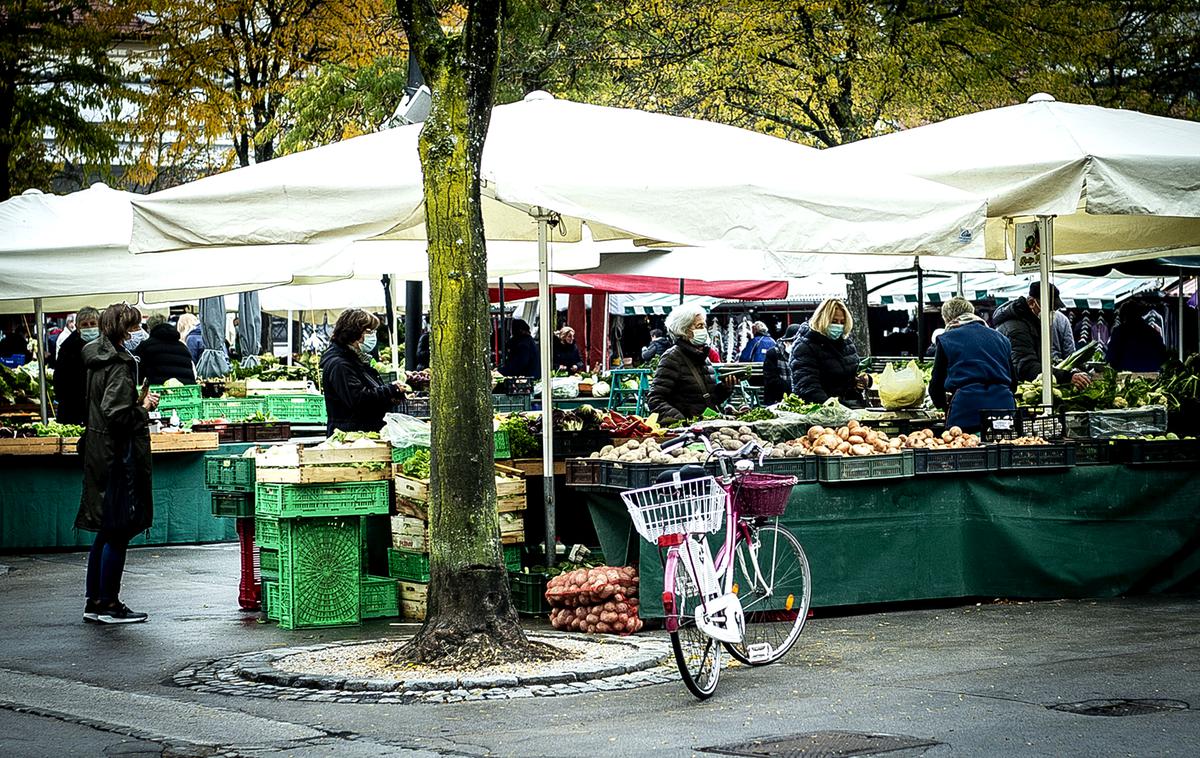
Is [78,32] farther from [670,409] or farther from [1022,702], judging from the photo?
[1022,702]

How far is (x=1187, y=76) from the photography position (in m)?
25.1

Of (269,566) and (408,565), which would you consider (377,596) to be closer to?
(408,565)

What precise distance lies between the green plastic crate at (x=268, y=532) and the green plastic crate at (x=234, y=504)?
0.21 metres

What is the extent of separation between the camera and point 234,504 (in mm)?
10969

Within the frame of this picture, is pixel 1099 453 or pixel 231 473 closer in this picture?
pixel 231 473

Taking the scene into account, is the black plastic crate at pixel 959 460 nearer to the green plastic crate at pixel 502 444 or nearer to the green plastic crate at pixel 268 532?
the green plastic crate at pixel 502 444

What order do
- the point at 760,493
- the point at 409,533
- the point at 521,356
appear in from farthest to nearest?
the point at 521,356 → the point at 409,533 → the point at 760,493

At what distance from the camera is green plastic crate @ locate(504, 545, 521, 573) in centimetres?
1048

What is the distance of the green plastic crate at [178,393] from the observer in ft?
62.6

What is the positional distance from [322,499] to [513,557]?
4.31 feet

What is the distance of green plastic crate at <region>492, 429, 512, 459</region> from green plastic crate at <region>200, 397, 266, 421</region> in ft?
32.5

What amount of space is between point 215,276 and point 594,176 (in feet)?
20.7

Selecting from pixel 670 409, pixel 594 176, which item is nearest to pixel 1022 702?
pixel 594 176

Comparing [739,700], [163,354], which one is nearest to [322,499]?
[739,700]
